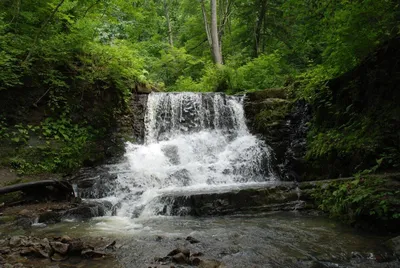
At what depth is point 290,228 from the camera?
16.9ft

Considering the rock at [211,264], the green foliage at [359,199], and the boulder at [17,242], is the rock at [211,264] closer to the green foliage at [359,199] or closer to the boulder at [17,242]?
the boulder at [17,242]

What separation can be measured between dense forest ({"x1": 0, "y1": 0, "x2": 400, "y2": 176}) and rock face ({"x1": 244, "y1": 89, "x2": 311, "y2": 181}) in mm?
608

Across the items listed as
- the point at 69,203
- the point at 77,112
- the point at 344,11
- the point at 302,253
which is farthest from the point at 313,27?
the point at 77,112

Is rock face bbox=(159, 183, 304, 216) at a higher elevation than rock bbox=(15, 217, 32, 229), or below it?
higher

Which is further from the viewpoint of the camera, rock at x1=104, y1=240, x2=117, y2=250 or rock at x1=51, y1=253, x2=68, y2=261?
rock at x1=104, y1=240, x2=117, y2=250

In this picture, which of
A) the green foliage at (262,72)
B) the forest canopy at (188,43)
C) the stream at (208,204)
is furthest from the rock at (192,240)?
the green foliage at (262,72)

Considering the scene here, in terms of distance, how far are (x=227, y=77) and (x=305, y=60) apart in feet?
12.7

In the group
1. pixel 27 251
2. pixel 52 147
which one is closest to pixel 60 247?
pixel 27 251

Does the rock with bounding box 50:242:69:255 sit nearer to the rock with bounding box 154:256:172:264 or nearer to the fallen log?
the rock with bounding box 154:256:172:264

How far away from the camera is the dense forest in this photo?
691 cm

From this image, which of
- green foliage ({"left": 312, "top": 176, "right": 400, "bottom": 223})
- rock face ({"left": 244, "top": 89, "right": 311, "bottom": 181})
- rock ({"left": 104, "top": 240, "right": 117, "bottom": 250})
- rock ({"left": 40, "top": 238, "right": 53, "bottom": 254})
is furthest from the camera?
rock face ({"left": 244, "top": 89, "right": 311, "bottom": 181})

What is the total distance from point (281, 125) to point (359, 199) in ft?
19.8

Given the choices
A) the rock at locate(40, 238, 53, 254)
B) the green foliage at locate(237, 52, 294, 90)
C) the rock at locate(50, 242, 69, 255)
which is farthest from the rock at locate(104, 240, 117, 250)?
the green foliage at locate(237, 52, 294, 90)

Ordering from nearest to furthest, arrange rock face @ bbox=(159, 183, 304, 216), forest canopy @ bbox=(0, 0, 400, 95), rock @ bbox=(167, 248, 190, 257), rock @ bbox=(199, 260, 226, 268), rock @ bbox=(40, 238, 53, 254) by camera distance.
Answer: rock @ bbox=(199, 260, 226, 268), rock @ bbox=(167, 248, 190, 257), rock @ bbox=(40, 238, 53, 254), rock face @ bbox=(159, 183, 304, 216), forest canopy @ bbox=(0, 0, 400, 95)
